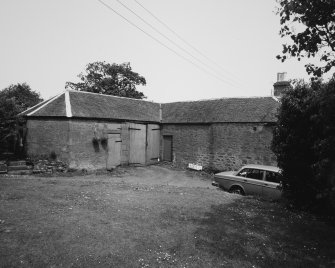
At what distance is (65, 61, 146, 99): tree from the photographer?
1813 inches

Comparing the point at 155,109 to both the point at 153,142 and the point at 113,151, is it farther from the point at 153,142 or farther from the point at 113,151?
the point at 113,151

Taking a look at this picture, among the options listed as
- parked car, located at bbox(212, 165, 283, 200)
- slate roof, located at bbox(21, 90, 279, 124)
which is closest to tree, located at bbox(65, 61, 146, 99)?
slate roof, located at bbox(21, 90, 279, 124)

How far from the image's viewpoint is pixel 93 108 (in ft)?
60.8

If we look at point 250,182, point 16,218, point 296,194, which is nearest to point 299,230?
point 296,194

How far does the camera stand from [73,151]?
1645 cm

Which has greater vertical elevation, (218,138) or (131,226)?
Result: (218,138)

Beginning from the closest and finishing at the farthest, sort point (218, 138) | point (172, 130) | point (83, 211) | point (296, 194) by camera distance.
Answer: point (83, 211)
point (296, 194)
point (218, 138)
point (172, 130)

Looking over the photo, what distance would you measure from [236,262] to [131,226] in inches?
123

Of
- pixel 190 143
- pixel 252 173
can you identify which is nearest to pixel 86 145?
pixel 190 143

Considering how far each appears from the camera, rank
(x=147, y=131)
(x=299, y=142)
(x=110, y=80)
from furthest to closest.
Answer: (x=110, y=80) → (x=147, y=131) → (x=299, y=142)

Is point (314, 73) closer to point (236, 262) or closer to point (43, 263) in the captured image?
point (236, 262)

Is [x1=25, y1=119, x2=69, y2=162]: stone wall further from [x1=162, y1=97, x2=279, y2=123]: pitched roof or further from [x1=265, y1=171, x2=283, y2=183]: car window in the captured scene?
[x1=265, y1=171, x2=283, y2=183]: car window

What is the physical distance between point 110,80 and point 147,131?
28.1m

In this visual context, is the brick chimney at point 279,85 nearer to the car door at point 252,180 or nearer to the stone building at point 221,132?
the stone building at point 221,132
